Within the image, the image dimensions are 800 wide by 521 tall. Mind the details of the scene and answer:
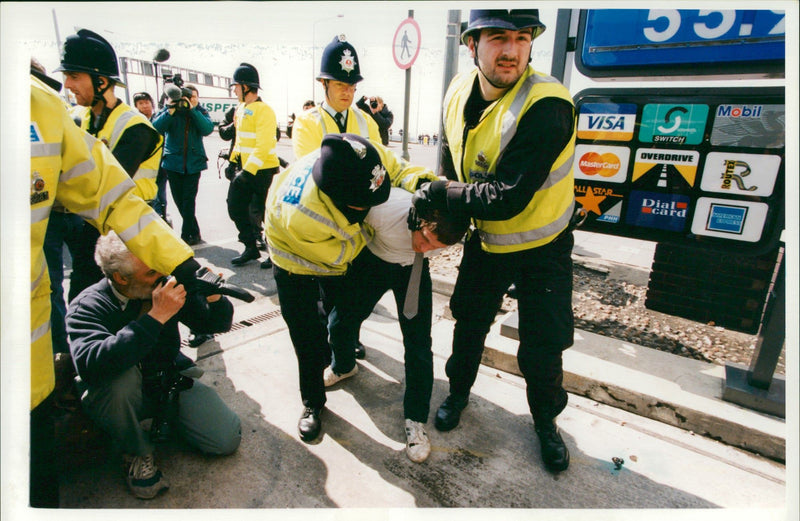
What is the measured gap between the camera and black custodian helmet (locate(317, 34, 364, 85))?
2.99 m

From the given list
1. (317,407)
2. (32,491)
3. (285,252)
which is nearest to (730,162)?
(285,252)

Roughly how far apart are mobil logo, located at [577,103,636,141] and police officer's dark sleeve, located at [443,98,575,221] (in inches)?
36.8

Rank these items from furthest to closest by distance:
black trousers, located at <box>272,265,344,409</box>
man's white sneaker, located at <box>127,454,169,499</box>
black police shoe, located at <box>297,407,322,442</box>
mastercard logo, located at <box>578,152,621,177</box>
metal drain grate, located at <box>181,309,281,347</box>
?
1. metal drain grate, located at <box>181,309,281,347</box>
2. mastercard logo, located at <box>578,152,621,177</box>
3. black police shoe, located at <box>297,407,322,442</box>
4. black trousers, located at <box>272,265,344,409</box>
5. man's white sneaker, located at <box>127,454,169,499</box>

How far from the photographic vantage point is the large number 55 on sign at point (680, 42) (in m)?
2.06

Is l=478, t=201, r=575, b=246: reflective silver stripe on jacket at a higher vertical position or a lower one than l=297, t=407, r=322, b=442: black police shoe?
higher

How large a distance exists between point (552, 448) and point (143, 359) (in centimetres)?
182

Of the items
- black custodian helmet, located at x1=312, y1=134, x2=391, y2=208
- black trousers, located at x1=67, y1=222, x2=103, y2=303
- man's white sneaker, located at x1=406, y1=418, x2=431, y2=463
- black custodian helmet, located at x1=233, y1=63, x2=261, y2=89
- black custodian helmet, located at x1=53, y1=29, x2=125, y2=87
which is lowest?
man's white sneaker, located at x1=406, y1=418, x2=431, y2=463

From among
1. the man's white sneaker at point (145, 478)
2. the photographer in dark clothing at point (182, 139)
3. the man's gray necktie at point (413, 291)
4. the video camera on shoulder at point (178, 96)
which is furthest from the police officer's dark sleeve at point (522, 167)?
the video camera on shoulder at point (178, 96)

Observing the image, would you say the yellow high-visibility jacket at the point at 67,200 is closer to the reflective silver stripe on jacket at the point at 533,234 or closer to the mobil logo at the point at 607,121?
the reflective silver stripe on jacket at the point at 533,234

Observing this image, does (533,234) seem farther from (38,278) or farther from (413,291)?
(38,278)

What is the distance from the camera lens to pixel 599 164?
8.35 ft

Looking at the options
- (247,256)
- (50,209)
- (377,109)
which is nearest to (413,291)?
(50,209)

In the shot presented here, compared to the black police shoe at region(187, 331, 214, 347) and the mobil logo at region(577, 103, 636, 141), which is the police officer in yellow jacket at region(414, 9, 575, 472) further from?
the black police shoe at region(187, 331, 214, 347)

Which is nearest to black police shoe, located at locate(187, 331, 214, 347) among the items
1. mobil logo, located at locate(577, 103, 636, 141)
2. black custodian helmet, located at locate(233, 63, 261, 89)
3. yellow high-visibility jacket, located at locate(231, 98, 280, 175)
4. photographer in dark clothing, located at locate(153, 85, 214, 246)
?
yellow high-visibility jacket, located at locate(231, 98, 280, 175)
